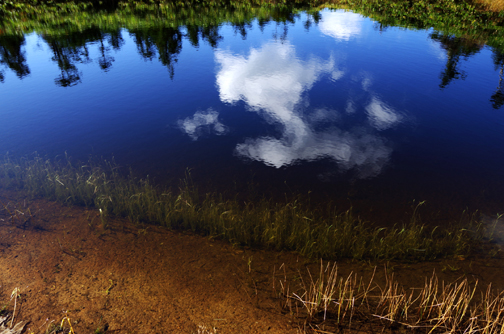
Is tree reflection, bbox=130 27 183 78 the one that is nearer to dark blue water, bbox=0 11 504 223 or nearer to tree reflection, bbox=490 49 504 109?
dark blue water, bbox=0 11 504 223

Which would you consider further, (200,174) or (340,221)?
(200,174)

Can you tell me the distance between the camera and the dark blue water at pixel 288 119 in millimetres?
Answer: 8016

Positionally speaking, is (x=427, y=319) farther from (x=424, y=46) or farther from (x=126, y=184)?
(x=424, y=46)

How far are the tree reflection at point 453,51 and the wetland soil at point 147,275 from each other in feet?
42.0

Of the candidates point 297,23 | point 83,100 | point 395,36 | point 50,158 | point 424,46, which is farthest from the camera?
point 297,23

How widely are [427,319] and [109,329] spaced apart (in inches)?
196

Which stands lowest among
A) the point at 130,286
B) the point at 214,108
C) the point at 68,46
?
the point at 130,286

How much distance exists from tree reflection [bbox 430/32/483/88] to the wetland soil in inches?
504

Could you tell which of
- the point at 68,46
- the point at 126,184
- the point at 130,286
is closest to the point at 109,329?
the point at 130,286

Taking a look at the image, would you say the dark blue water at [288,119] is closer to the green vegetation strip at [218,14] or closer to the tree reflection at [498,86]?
the tree reflection at [498,86]

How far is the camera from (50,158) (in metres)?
8.92

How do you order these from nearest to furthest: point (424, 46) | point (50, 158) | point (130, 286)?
point (130, 286)
point (50, 158)
point (424, 46)

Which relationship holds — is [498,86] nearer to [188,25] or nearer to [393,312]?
[393,312]

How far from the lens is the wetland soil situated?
14.7 feet
